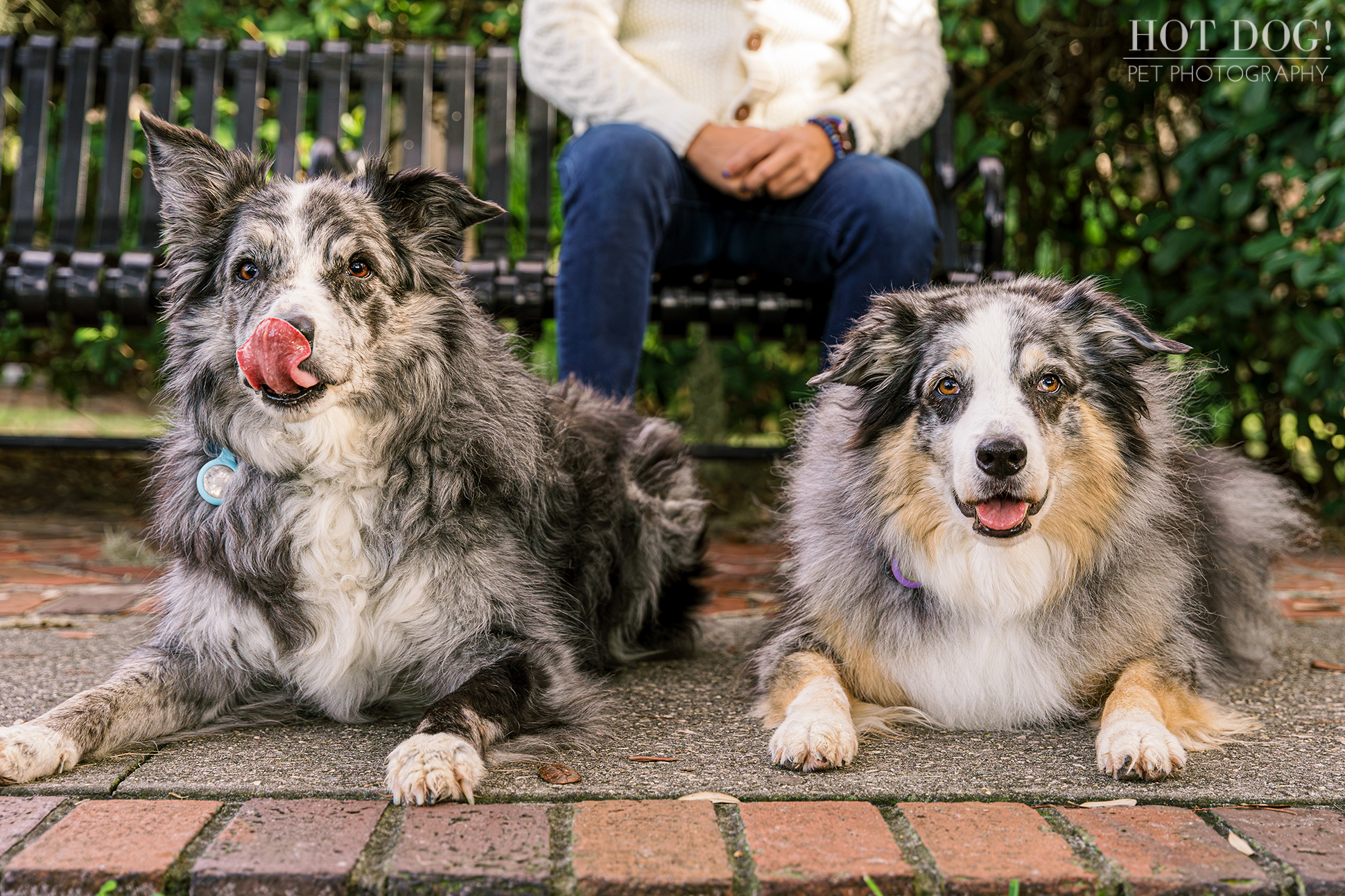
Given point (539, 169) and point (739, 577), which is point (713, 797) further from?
point (539, 169)

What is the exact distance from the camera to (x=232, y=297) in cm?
257

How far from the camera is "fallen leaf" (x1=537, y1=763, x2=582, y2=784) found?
2221 mm

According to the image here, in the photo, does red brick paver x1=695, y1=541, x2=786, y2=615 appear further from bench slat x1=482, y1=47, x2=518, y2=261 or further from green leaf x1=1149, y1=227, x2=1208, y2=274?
green leaf x1=1149, y1=227, x2=1208, y2=274

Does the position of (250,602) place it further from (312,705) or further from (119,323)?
(119,323)

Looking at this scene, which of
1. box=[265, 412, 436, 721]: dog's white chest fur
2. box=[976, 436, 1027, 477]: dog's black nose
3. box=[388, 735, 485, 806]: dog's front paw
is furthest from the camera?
box=[265, 412, 436, 721]: dog's white chest fur

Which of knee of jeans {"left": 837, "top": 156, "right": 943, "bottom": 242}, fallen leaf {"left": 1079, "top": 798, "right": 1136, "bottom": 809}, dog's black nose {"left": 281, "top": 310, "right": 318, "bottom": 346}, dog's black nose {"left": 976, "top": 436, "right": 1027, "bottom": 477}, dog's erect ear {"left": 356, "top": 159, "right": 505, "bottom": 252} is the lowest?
fallen leaf {"left": 1079, "top": 798, "right": 1136, "bottom": 809}

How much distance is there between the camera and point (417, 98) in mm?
4801

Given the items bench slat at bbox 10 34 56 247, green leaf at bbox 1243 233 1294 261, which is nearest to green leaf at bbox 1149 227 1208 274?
green leaf at bbox 1243 233 1294 261

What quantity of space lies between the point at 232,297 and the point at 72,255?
2.03 metres

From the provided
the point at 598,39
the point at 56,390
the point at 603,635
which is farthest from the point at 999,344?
the point at 56,390

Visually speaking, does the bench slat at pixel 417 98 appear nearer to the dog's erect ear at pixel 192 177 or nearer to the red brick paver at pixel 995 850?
the dog's erect ear at pixel 192 177

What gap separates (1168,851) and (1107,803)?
23cm

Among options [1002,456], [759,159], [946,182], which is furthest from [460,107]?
[1002,456]

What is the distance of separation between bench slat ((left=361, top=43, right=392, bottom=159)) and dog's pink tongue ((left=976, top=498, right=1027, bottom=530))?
3.21 meters
